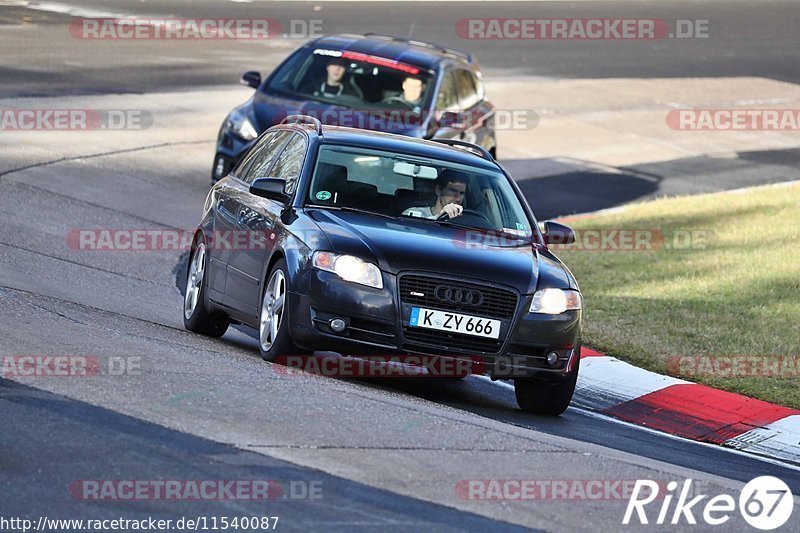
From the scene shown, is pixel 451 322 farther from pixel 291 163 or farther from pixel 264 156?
pixel 264 156

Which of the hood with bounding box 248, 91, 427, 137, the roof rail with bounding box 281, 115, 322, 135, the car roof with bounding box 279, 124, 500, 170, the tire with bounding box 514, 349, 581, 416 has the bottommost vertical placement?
the tire with bounding box 514, 349, 581, 416

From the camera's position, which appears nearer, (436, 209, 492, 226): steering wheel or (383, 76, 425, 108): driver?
(436, 209, 492, 226): steering wheel

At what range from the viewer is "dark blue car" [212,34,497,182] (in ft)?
56.5

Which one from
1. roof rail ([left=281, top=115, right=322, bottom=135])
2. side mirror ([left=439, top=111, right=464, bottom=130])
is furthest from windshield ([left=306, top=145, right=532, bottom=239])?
side mirror ([left=439, top=111, right=464, bottom=130])

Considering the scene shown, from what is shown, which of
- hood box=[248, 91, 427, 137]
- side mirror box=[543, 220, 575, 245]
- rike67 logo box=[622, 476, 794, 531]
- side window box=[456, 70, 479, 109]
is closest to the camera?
rike67 logo box=[622, 476, 794, 531]

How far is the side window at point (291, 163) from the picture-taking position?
10.8 metres

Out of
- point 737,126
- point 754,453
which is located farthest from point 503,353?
point 737,126

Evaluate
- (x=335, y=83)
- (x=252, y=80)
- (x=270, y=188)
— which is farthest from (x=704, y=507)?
(x=252, y=80)

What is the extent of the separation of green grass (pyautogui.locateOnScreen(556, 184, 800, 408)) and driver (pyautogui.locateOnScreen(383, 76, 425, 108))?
2.41 meters

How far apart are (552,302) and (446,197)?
4.36 ft

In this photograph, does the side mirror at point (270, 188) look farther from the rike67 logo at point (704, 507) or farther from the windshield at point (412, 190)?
the rike67 logo at point (704, 507)

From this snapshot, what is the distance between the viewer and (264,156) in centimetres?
1185

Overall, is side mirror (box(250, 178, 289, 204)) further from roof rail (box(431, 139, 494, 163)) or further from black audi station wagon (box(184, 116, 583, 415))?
roof rail (box(431, 139, 494, 163))

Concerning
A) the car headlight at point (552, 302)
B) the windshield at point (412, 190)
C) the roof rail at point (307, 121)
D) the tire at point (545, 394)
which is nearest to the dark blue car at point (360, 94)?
the roof rail at point (307, 121)
